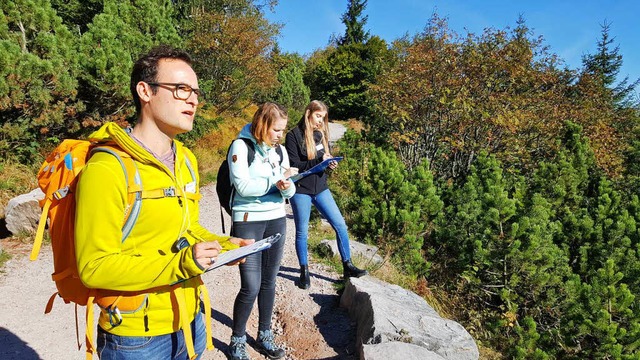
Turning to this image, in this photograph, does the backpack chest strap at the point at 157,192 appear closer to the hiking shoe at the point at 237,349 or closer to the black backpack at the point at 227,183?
the black backpack at the point at 227,183

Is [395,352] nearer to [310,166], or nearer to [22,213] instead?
[310,166]

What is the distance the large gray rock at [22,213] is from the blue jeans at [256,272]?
423 cm

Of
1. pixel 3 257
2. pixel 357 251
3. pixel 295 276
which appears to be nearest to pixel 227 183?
pixel 295 276

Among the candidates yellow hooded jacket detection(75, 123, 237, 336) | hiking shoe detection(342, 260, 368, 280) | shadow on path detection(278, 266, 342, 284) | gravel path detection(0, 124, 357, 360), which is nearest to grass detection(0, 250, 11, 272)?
gravel path detection(0, 124, 357, 360)

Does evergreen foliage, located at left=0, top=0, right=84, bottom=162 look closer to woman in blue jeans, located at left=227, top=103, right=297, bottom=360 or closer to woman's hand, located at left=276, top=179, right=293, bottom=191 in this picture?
woman in blue jeans, located at left=227, top=103, right=297, bottom=360

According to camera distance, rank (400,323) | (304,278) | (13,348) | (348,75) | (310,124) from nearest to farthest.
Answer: (400,323), (13,348), (310,124), (304,278), (348,75)

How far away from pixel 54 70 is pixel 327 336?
599cm

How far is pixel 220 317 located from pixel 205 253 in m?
2.90

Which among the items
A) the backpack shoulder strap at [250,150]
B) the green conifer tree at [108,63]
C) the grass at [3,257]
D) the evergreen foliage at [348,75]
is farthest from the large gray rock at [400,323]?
the evergreen foliage at [348,75]

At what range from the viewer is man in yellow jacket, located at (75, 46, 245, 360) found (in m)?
1.18

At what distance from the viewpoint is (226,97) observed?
15.0 meters

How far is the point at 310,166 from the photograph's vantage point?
3.81m

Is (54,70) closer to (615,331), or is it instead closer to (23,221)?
(23,221)

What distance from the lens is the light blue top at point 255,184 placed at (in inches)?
101
